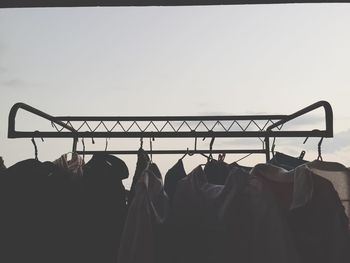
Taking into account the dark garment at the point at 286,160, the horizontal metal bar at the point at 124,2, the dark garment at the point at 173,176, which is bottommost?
the dark garment at the point at 173,176

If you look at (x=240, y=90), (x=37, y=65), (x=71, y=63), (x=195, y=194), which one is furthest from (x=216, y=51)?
(x=195, y=194)

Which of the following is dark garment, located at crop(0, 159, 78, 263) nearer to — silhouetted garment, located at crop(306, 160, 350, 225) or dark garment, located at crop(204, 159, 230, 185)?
dark garment, located at crop(204, 159, 230, 185)

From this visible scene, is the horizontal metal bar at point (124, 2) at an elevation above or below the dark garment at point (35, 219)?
above

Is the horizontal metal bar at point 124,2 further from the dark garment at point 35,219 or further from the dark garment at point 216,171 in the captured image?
the dark garment at point 35,219

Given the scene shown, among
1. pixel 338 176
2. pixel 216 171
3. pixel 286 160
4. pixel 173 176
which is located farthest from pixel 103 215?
pixel 286 160

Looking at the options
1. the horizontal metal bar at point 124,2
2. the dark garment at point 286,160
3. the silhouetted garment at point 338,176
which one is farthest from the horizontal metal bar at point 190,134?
the horizontal metal bar at point 124,2

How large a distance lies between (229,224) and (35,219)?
58 cm

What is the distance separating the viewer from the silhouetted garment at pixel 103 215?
50.9 inches

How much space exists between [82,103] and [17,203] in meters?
2.81

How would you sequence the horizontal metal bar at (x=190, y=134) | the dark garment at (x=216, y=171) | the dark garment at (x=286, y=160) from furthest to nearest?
the dark garment at (x=286, y=160) < the dark garment at (x=216, y=171) < the horizontal metal bar at (x=190, y=134)

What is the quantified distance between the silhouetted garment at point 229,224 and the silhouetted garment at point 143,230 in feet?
0.15

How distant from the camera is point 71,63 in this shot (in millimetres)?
3791

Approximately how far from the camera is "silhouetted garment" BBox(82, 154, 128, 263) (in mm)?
1294

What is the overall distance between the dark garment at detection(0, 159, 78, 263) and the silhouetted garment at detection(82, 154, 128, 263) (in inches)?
2.1
